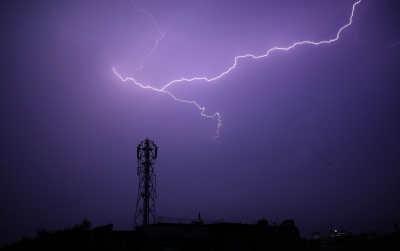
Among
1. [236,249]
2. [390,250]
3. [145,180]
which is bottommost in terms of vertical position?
[390,250]

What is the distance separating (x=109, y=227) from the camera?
14312 mm

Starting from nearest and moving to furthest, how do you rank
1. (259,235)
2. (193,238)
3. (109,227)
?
1. (109,227)
2. (193,238)
3. (259,235)

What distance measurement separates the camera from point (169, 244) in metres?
15.1

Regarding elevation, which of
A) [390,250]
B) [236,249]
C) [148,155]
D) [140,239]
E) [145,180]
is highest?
[148,155]

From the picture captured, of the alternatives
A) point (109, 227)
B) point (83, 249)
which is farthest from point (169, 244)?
point (83, 249)

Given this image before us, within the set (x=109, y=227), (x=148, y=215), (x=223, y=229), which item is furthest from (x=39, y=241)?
(x=223, y=229)

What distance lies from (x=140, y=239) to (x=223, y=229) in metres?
6.00

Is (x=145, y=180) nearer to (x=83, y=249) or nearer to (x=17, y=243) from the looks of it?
(x=83, y=249)

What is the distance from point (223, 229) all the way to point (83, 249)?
9128 mm

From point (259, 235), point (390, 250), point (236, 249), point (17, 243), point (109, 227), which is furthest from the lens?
point (17, 243)

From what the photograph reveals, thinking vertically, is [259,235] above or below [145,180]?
below

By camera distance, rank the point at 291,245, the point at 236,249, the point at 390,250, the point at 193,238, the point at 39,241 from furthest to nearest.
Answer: the point at 39,241
the point at 390,250
the point at 291,245
the point at 236,249
the point at 193,238

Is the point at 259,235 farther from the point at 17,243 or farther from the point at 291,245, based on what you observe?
the point at 17,243

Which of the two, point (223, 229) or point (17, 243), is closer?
point (223, 229)
